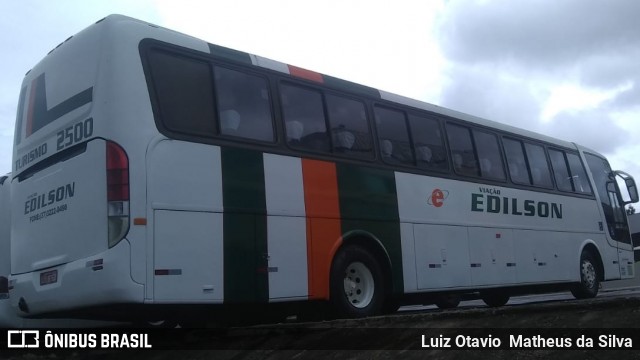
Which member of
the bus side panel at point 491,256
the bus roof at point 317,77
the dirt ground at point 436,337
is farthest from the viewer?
the bus side panel at point 491,256

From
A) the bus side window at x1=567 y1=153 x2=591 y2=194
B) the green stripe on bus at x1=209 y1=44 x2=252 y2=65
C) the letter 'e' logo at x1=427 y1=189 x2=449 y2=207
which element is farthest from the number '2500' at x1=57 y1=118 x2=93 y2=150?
the bus side window at x1=567 y1=153 x2=591 y2=194

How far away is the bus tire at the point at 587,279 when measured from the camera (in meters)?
12.9

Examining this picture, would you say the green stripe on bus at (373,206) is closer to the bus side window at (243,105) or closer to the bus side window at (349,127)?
the bus side window at (349,127)

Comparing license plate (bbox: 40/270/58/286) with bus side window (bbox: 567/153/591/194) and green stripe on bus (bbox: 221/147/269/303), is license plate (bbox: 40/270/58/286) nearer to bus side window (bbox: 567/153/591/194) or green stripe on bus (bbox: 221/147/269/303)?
green stripe on bus (bbox: 221/147/269/303)

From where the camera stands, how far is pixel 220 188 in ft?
21.5

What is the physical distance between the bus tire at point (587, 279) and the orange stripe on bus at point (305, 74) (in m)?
7.61

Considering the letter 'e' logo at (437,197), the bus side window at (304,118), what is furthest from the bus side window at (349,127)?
the letter 'e' logo at (437,197)

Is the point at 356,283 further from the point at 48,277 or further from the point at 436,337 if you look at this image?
the point at 48,277

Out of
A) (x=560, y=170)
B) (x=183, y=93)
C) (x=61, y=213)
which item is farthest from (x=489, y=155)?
(x=61, y=213)

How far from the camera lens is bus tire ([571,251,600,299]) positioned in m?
12.9

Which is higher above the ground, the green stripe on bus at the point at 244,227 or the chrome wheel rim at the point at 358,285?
the green stripe on bus at the point at 244,227

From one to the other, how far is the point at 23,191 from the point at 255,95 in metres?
2.90

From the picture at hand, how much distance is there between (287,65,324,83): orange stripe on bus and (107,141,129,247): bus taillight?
2.63 metres

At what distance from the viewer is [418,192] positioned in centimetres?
920
